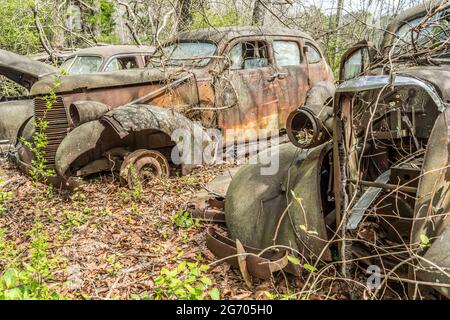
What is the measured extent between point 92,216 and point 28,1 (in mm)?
10132

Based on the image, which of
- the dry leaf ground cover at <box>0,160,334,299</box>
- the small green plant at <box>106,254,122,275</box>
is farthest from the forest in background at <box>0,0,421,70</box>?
the small green plant at <box>106,254,122,275</box>

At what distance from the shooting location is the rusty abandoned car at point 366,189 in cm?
234

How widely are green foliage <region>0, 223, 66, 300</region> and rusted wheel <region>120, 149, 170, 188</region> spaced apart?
126 cm

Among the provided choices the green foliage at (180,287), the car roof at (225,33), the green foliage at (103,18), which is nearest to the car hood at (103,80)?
the car roof at (225,33)

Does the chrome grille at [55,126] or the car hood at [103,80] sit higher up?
the car hood at [103,80]

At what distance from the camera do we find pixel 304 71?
7023 millimetres

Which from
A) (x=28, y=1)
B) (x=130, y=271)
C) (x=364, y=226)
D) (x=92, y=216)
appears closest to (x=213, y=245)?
(x=130, y=271)

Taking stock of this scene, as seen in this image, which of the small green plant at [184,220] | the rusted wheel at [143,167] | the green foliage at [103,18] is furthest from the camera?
the green foliage at [103,18]

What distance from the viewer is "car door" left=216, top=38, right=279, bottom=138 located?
6.03 m

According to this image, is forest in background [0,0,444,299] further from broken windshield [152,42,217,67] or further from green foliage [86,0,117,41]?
green foliage [86,0,117,41]

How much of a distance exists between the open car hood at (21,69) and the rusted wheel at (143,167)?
2.68 meters

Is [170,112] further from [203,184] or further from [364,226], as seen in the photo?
[364,226]

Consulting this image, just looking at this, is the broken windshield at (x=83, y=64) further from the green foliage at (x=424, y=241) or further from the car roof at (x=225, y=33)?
the green foliage at (x=424, y=241)

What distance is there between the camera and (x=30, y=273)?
9.35 feet
